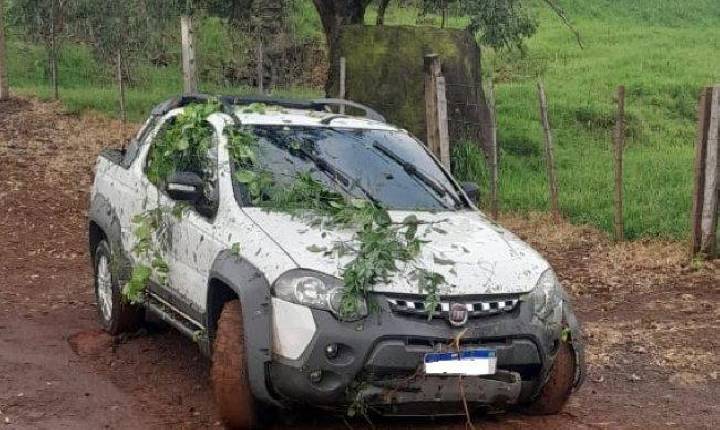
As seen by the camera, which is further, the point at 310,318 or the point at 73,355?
the point at 73,355

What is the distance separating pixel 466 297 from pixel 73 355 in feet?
10.3

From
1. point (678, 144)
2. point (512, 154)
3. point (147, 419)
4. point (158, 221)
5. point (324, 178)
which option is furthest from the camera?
point (678, 144)

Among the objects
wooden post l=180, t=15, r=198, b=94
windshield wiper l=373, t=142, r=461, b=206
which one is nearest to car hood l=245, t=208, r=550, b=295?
windshield wiper l=373, t=142, r=461, b=206

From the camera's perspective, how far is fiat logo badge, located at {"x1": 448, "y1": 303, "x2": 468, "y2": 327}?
15.7ft

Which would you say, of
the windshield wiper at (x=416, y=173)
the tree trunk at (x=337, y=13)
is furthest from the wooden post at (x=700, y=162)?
the tree trunk at (x=337, y=13)

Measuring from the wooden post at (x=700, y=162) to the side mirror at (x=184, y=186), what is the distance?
5.09 m

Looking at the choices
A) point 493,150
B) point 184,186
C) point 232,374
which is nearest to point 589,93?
point 493,150

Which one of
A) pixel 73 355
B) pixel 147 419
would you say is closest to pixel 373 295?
pixel 147 419

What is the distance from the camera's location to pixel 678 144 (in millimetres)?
17578

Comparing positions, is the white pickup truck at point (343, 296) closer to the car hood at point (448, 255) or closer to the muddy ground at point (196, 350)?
the car hood at point (448, 255)

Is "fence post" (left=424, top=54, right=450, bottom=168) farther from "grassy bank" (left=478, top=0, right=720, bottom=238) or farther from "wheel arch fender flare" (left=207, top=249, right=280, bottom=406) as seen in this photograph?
"wheel arch fender flare" (left=207, top=249, right=280, bottom=406)

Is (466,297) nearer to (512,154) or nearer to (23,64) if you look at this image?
(512,154)

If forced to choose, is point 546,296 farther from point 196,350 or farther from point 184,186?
point 196,350

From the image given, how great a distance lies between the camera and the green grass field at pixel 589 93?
12.6m
